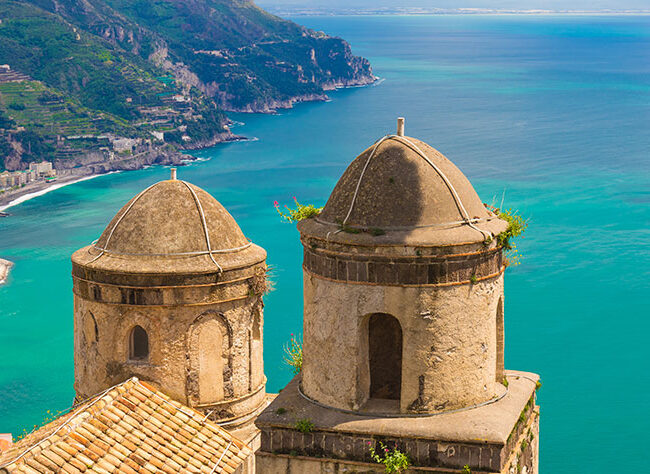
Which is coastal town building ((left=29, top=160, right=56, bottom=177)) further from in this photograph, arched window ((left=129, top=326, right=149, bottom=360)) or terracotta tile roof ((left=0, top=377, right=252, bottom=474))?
terracotta tile roof ((left=0, top=377, right=252, bottom=474))

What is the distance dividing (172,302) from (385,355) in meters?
4.73

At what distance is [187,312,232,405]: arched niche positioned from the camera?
1524 cm

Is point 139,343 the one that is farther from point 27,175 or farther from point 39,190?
point 27,175

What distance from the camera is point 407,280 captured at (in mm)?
10336

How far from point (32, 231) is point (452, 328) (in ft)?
384

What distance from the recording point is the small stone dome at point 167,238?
15023mm

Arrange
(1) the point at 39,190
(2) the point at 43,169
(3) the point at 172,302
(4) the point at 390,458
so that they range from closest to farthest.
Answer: (4) the point at 390,458 < (3) the point at 172,302 < (1) the point at 39,190 < (2) the point at 43,169

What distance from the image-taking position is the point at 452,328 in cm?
1054

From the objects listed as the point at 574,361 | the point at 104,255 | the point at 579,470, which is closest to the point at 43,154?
the point at 574,361

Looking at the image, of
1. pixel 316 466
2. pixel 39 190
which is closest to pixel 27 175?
pixel 39 190

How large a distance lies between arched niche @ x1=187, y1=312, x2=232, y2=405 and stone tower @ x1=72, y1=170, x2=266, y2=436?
0.06ft

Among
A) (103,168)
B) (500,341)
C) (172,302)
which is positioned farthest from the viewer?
(103,168)

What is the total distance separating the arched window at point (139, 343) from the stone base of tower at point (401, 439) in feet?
17.1

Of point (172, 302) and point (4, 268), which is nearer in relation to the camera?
point (172, 302)
